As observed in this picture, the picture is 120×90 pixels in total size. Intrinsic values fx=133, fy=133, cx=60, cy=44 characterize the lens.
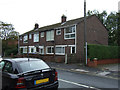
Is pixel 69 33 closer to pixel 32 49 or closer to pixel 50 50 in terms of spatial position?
pixel 50 50

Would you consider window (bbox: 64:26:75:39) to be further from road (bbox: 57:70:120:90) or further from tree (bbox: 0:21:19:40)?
tree (bbox: 0:21:19:40)

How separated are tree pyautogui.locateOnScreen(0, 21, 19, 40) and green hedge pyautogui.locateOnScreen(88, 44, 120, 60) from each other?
27980 millimetres

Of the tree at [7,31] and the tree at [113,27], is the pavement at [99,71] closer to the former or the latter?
the tree at [113,27]

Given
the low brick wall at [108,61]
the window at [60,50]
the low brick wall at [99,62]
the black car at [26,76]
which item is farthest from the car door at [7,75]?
the window at [60,50]

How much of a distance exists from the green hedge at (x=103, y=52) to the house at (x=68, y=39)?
272 centimetres

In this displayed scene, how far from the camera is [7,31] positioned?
37.6 metres

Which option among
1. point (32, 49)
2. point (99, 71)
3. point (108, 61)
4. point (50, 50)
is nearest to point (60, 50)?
point (50, 50)

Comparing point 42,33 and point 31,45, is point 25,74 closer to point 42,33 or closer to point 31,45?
point 42,33

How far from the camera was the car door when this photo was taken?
4402 millimetres

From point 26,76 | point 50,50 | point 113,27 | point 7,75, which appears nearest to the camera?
point 26,76

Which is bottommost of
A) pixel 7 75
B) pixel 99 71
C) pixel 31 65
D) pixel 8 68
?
pixel 99 71

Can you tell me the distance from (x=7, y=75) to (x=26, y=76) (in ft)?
2.53

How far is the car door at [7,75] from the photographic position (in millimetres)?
4402

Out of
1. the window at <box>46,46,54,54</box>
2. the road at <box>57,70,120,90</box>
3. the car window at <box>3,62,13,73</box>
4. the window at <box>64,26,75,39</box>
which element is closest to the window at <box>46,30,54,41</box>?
the window at <box>46,46,54,54</box>
